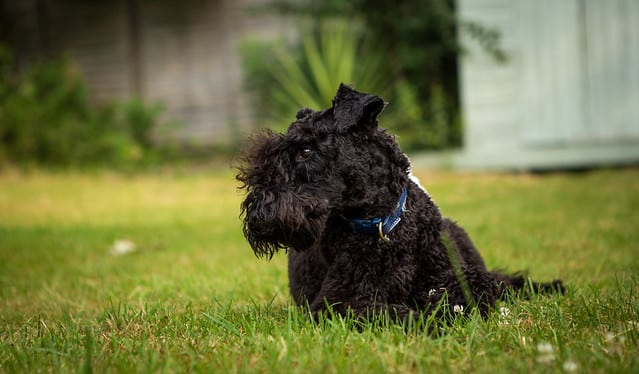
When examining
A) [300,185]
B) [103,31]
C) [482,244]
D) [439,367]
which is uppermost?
[103,31]

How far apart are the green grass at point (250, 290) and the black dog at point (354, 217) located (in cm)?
25

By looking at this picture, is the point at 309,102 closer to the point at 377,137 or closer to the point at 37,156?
the point at 37,156

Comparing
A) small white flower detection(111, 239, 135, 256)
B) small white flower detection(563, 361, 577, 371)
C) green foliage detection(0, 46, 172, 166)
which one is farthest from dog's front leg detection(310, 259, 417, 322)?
green foliage detection(0, 46, 172, 166)

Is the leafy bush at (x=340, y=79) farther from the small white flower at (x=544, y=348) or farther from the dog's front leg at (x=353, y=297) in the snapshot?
the small white flower at (x=544, y=348)

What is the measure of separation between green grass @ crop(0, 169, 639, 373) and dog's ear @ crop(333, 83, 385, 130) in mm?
882

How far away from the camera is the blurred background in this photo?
9641 millimetres

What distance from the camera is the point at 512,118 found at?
1009 centimetres

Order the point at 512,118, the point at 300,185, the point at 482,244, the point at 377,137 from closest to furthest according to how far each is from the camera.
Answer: the point at 300,185 < the point at 377,137 < the point at 482,244 < the point at 512,118

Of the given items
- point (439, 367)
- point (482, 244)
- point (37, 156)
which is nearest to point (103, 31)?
point (37, 156)

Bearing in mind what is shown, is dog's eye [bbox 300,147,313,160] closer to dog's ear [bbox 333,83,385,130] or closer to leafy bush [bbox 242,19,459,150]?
dog's ear [bbox 333,83,385,130]

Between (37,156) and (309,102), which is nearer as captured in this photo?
(309,102)

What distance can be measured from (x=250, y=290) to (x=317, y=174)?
1.43 m

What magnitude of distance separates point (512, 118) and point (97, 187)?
6.65 meters

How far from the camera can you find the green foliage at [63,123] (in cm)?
1218
